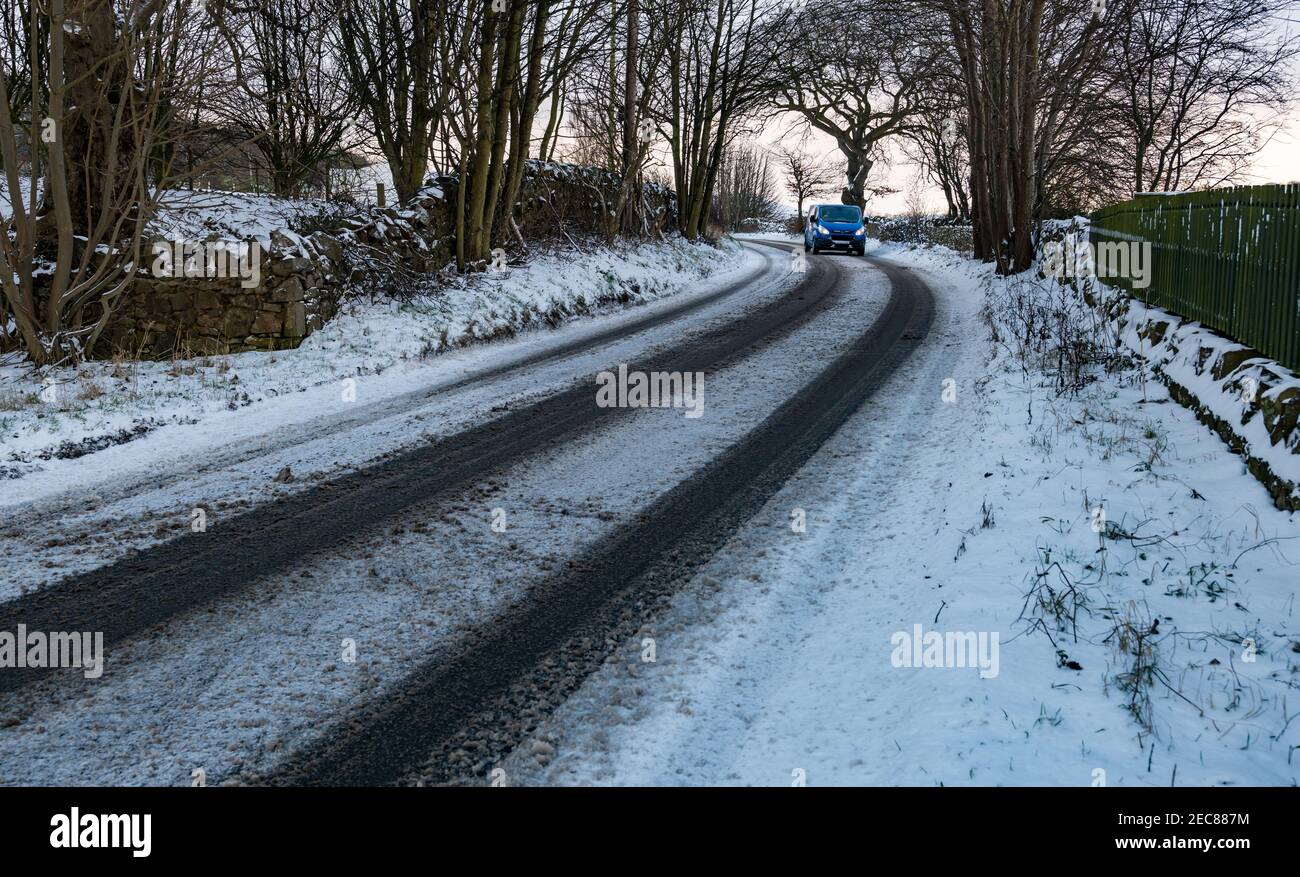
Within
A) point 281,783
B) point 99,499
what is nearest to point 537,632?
point 281,783

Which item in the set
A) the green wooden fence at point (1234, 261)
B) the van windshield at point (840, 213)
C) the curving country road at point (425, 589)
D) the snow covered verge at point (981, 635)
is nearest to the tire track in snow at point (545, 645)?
the curving country road at point (425, 589)

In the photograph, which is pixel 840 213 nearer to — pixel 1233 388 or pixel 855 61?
pixel 855 61

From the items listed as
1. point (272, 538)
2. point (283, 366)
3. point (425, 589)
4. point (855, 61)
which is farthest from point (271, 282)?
point (855, 61)

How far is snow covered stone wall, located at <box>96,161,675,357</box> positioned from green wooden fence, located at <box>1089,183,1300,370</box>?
10.2 metres

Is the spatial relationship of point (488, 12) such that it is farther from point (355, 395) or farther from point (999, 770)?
point (999, 770)

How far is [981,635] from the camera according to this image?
4.26 metres

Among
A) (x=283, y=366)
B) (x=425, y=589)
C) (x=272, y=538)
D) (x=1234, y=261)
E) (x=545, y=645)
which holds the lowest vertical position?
(x=545, y=645)

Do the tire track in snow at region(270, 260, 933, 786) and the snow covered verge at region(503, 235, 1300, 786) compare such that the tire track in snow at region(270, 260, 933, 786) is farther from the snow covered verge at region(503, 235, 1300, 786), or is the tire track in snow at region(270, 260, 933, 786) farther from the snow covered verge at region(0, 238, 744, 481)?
the snow covered verge at region(0, 238, 744, 481)

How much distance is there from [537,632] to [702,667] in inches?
34.4

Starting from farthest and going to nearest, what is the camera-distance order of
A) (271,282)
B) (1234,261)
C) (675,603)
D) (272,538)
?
(271,282), (1234,261), (272,538), (675,603)

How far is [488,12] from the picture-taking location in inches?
549

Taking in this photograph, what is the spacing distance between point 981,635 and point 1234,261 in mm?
5898

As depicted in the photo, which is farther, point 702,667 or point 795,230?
point 795,230
